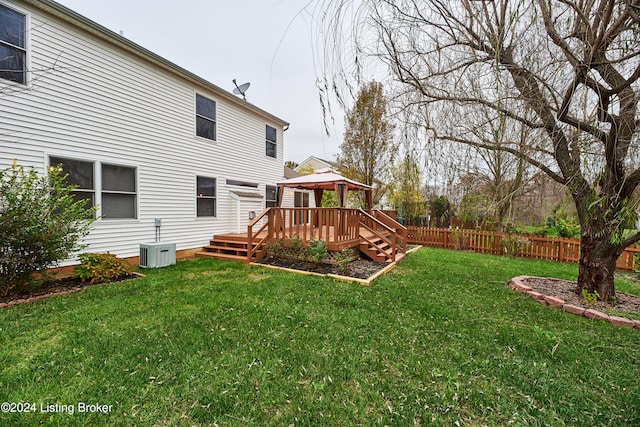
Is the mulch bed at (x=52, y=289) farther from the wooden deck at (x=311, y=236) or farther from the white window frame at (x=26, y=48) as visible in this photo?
the white window frame at (x=26, y=48)

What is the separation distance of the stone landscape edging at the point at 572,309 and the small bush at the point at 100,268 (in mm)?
8202

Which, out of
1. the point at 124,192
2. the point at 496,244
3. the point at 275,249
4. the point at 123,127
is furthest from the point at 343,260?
the point at 496,244

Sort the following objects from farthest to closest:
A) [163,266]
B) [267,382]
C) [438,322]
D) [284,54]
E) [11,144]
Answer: [163,266] < [11,144] < [438,322] < [267,382] < [284,54]

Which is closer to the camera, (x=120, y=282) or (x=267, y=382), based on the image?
(x=267, y=382)

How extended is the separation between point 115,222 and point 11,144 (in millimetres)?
2280

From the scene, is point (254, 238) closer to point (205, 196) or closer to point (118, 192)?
point (205, 196)

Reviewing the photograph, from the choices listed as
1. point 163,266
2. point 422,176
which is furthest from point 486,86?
point 163,266

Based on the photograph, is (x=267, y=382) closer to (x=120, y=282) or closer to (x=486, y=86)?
(x=486, y=86)

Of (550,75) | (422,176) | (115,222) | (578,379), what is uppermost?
(550,75)

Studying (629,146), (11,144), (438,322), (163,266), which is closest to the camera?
(629,146)

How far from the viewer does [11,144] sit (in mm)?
4832

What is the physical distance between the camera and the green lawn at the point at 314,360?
2.02 metres

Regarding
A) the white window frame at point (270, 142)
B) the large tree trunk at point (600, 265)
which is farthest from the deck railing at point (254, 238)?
the large tree trunk at point (600, 265)

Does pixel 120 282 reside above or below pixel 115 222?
below
